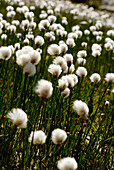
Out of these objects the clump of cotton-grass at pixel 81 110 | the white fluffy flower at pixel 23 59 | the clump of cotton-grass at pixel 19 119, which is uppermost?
the white fluffy flower at pixel 23 59

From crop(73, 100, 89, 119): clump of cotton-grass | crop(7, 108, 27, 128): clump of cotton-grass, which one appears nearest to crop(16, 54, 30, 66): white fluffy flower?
crop(7, 108, 27, 128): clump of cotton-grass

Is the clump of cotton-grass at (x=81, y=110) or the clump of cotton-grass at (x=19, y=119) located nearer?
the clump of cotton-grass at (x=19, y=119)

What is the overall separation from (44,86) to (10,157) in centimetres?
85

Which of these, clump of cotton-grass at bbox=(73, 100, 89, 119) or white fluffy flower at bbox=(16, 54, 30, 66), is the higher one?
white fluffy flower at bbox=(16, 54, 30, 66)

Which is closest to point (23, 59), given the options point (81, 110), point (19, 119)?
point (19, 119)

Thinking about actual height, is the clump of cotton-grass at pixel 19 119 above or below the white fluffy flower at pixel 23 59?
below

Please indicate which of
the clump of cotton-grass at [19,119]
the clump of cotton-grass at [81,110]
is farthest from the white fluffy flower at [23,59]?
the clump of cotton-grass at [81,110]

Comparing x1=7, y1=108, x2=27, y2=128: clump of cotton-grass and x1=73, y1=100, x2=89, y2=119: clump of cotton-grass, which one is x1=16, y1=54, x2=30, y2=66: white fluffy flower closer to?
x1=7, y1=108, x2=27, y2=128: clump of cotton-grass

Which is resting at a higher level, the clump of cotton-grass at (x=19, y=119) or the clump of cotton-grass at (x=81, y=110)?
the clump of cotton-grass at (x=81, y=110)

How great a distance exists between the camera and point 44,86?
133cm

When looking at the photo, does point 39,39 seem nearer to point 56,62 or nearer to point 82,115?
point 56,62

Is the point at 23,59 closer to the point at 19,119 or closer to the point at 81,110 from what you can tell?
the point at 19,119

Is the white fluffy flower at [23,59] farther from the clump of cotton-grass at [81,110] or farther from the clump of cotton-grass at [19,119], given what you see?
the clump of cotton-grass at [81,110]

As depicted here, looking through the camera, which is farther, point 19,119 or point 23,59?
point 23,59
